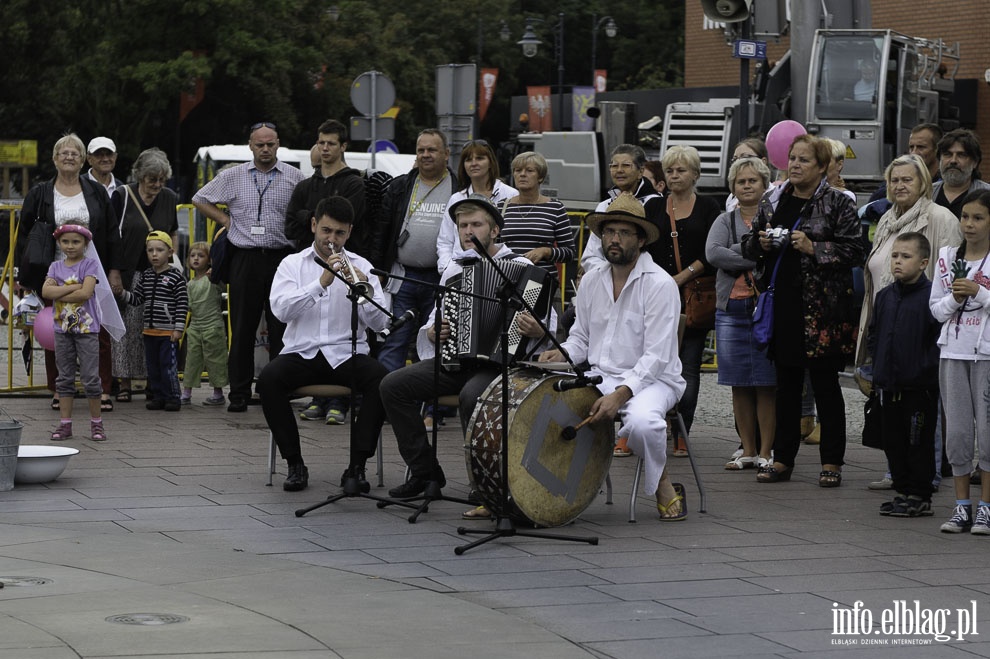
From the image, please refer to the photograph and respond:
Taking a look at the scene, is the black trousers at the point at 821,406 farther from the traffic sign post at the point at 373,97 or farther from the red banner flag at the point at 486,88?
the red banner flag at the point at 486,88

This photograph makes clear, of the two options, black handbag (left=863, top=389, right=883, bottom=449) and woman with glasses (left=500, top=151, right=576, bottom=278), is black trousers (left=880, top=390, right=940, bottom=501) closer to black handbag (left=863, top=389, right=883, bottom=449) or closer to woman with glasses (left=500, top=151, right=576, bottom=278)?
black handbag (left=863, top=389, right=883, bottom=449)

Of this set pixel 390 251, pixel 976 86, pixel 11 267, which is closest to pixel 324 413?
pixel 390 251

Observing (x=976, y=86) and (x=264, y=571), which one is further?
(x=976, y=86)

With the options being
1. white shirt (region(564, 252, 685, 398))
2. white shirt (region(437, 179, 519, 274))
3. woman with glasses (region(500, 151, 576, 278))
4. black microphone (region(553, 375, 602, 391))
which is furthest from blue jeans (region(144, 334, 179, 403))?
black microphone (region(553, 375, 602, 391))

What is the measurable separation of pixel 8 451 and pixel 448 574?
3.27 m

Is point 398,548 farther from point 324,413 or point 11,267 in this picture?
point 11,267

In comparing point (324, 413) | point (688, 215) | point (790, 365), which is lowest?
point (324, 413)

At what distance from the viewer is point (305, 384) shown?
9016 mm

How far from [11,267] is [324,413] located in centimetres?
339

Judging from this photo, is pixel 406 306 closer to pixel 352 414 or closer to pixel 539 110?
pixel 352 414

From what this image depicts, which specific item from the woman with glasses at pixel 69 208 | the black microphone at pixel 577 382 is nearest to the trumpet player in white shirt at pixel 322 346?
the black microphone at pixel 577 382

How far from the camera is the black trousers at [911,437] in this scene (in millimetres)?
8367

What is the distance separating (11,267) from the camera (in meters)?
13.7

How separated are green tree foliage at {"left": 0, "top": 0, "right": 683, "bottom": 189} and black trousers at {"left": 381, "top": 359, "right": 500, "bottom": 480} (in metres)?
29.5
